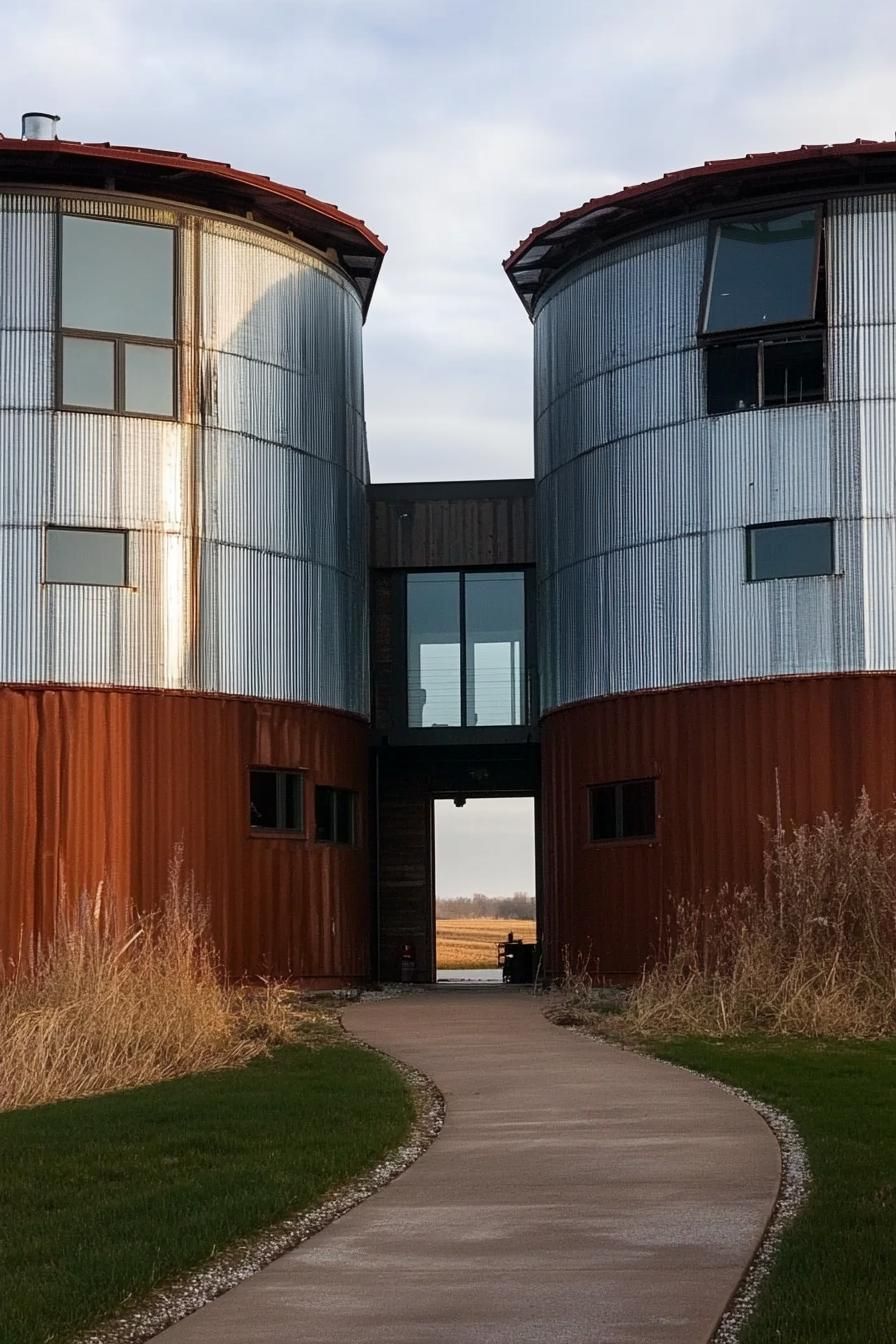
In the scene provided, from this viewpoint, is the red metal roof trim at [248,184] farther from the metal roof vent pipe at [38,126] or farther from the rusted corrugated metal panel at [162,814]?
the rusted corrugated metal panel at [162,814]

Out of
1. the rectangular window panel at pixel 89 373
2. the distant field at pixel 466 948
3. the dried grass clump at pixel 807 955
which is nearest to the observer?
the dried grass clump at pixel 807 955

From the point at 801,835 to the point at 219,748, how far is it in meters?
7.56

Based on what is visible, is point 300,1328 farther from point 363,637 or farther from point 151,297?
point 363,637

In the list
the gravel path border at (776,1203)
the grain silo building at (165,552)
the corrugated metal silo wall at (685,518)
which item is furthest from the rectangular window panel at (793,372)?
the gravel path border at (776,1203)

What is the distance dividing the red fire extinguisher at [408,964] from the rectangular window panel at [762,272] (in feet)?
39.0

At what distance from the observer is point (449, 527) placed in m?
32.9

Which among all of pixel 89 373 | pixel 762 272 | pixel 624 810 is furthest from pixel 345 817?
pixel 762 272

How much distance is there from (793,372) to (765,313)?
0.83 metres

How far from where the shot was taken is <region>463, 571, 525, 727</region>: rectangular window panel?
32.0 metres

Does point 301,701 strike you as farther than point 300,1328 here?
Yes

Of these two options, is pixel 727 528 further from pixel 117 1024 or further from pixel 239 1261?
pixel 239 1261

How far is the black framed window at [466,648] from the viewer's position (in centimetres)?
3209

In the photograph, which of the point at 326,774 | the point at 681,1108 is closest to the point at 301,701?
the point at 326,774

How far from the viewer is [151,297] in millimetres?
26234
